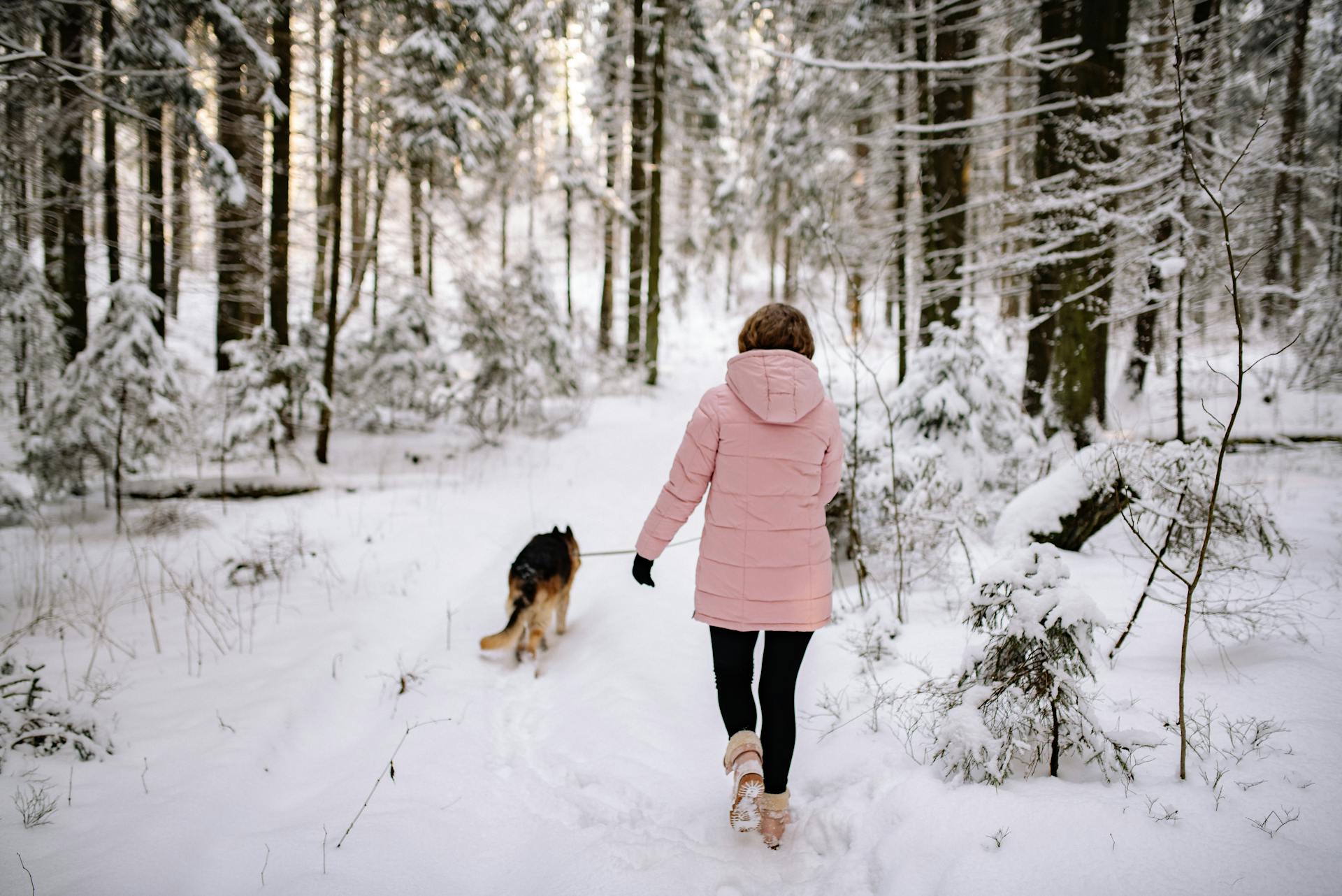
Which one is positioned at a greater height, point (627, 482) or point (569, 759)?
point (627, 482)

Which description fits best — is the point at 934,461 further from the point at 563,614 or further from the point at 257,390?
the point at 257,390

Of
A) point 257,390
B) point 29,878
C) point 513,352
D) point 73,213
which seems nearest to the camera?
point 29,878

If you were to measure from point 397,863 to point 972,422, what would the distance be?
228 inches

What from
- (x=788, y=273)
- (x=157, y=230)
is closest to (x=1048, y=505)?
(x=788, y=273)

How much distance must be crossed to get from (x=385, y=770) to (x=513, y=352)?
8.52 metres

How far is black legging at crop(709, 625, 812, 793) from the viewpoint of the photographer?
8.25ft

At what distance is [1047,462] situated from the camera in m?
6.00

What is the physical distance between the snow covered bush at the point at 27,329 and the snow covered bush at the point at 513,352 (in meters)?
6.67

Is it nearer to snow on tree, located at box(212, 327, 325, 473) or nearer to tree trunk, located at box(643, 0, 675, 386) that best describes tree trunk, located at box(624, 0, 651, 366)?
tree trunk, located at box(643, 0, 675, 386)

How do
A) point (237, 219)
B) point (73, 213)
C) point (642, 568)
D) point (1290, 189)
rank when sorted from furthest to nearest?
1. point (237, 219)
2. point (73, 213)
3. point (1290, 189)
4. point (642, 568)

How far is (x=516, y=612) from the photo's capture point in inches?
171

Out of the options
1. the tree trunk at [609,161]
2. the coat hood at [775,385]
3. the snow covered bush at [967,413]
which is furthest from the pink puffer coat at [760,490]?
the tree trunk at [609,161]

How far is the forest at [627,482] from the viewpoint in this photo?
2410 millimetres

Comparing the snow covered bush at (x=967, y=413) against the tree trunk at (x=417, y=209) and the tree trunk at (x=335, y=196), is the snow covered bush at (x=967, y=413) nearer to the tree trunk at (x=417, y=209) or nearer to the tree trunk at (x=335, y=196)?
the tree trunk at (x=417, y=209)
